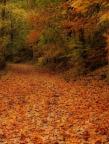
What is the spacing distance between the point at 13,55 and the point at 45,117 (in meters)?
37.0

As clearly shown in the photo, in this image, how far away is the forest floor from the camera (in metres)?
11.3

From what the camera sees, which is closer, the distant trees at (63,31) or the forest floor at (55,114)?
the forest floor at (55,114)

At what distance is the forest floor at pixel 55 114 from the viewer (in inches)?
446

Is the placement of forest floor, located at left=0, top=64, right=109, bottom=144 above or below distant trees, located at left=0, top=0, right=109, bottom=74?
below

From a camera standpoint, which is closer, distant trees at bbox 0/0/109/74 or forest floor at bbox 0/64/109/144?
forest floor at bbox 0/64/109/144

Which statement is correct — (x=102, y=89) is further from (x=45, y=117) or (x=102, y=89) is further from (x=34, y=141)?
(x=34, y=141)

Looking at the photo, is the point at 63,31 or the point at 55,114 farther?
the point at 63,31

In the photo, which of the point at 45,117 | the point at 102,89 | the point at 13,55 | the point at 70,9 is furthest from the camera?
the point at 13,55

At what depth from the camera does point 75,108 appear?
16.2 metres

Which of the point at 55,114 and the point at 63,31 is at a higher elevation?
the point at 63,31

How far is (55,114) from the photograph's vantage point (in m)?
15.1

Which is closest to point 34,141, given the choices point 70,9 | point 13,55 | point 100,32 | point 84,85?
point 84,85

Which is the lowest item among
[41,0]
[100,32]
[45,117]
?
[45,117]

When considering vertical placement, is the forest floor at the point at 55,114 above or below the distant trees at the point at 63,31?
below
